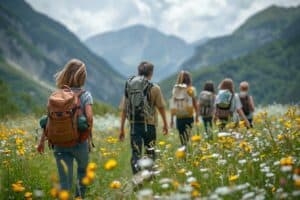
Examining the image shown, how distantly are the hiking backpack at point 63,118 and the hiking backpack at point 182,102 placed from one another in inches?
154

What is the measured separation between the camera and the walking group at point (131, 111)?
182 inches

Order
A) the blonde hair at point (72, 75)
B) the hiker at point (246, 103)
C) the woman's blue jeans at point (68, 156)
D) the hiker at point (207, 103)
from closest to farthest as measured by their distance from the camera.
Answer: the woman's blue jeans at point (68, 156), the blonde hair at point (72, 75), the hiker at point (246, 103), the hiker at point (207, 103)

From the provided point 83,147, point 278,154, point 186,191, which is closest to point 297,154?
point 278,154

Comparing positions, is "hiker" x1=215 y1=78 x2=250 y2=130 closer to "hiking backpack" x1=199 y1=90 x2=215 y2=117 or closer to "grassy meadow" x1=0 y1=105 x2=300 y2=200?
"hiking backpack" x1=199 y1=90 x2=215 y2=117

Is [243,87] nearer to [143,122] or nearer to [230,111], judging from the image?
[230,111]

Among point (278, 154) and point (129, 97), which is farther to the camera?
point (129, 97)

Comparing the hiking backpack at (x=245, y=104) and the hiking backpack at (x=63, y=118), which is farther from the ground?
the hiking backpack at (x=245, y=104)

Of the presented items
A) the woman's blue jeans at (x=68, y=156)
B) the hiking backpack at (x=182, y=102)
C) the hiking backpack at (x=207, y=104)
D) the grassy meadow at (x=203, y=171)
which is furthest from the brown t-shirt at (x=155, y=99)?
the hiking backpack at (x=207, y=104)

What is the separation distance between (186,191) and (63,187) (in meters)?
2.37

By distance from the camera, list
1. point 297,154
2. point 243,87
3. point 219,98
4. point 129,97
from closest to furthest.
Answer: point 297,154, point 129,97, point 219,98, point 243,87

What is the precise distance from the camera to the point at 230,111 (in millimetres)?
9164

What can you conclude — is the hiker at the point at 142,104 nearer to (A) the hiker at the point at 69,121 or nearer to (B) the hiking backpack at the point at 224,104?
(A) the hiker at the point at 69,121

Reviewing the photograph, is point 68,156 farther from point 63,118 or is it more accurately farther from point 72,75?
point 72,75

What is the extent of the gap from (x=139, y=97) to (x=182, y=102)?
2.37 m
